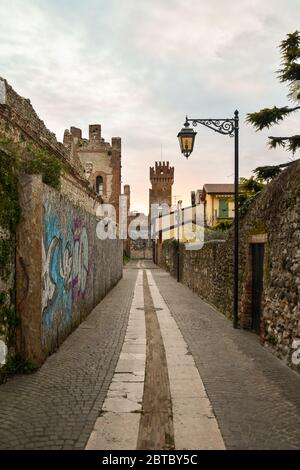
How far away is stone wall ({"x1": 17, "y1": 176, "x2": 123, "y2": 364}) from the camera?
238 inches

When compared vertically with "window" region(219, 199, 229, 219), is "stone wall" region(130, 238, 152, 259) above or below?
below

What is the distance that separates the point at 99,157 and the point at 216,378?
36936 millimetres

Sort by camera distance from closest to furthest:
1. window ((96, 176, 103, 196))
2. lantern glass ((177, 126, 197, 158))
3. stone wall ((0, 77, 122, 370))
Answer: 1. stone wall ((0, 77, 122, 370))
2. lantern glass ((177, 126, 197, 158))
3. window ((96, 176, 103, 196))

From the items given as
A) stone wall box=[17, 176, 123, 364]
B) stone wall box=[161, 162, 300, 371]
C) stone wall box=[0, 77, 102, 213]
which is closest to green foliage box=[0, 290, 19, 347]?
stone wall box=[17, 176, 123, 364]

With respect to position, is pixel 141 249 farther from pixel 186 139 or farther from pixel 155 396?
pixel 155 396

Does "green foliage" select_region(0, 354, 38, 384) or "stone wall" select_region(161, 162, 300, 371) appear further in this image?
"stone wall" select_region(161, 162, 300, 371)

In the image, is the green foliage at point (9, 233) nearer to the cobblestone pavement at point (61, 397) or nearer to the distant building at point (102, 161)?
the cobblestone pavement at point (61, 397)

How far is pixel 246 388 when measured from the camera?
209 inches

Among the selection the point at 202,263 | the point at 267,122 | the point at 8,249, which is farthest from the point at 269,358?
the point at 202,263

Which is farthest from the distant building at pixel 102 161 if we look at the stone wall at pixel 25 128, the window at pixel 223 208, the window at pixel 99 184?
the stone wall at pixel 25 128

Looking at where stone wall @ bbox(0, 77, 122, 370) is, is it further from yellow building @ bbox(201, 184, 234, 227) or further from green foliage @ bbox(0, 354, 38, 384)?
yellow building @ bbox(201, 184, 234, 227)

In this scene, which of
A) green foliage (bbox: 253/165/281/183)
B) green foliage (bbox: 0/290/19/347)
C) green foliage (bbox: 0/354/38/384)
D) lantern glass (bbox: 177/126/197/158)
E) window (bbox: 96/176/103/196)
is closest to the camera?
green foliage (bbox: 0/290/19/347)

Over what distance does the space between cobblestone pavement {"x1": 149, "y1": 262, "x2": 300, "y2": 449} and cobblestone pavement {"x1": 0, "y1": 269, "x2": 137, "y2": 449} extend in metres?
1.38
